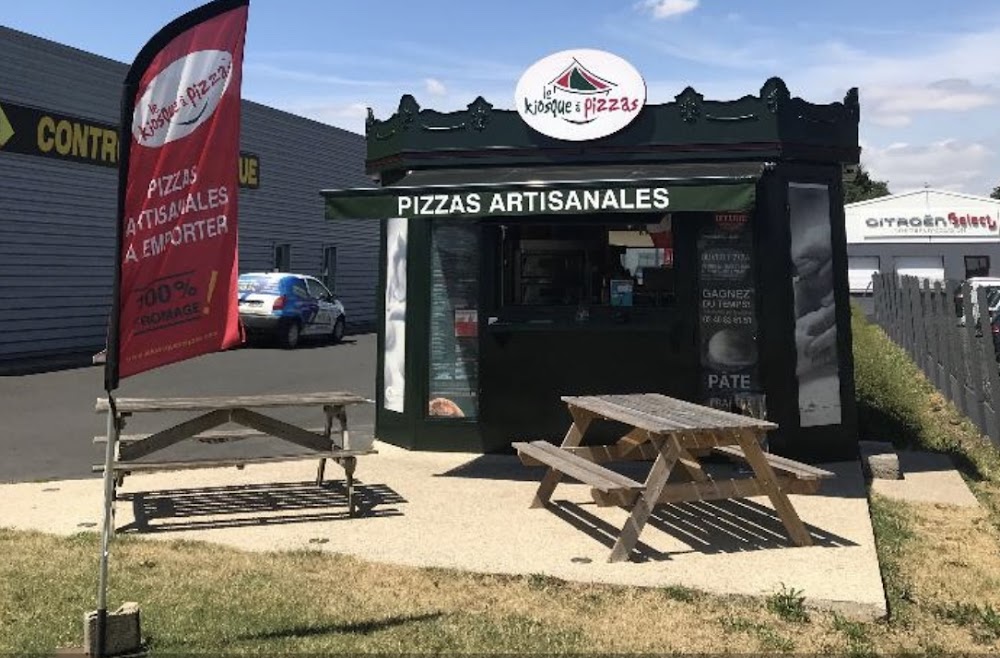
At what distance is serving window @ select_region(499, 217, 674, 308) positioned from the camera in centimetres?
772

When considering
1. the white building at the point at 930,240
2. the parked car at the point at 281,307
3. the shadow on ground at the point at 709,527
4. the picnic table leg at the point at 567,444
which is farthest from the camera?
the white building at the point at 930,240

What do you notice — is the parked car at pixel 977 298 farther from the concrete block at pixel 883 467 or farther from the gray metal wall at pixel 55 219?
the gray metal wall at pixel 55 219

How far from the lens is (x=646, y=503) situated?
190 inches

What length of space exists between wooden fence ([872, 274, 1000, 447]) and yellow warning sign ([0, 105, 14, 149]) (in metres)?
16.2

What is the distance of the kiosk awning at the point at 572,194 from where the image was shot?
646 centimetres

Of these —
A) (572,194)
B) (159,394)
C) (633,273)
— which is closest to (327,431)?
(572,194)

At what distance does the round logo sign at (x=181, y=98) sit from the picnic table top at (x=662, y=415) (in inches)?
113

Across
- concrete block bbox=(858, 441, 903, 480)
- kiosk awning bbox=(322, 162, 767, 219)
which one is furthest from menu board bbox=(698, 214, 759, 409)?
concrete block bbox=(858, 441, 903, 480)

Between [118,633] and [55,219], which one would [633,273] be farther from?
[55,219]

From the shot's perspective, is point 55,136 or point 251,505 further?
point 55,136

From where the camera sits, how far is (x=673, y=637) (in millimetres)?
3721

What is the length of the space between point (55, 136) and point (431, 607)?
641 inches

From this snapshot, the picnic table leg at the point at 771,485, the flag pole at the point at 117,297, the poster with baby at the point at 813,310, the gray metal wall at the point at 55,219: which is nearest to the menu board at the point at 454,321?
the poster with baby at the point at 813,310

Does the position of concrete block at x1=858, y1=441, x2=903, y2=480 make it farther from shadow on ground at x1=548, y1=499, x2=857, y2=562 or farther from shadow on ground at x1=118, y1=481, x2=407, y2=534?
shadow on ground at x1=118, y1=481, x2=407, y2=534
